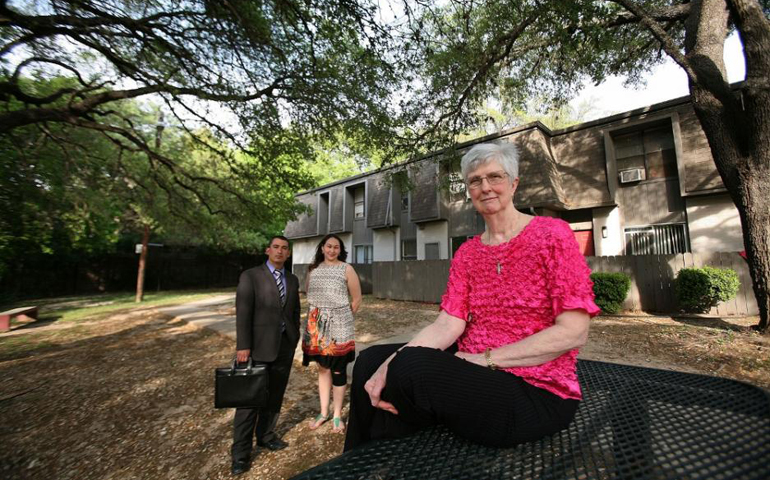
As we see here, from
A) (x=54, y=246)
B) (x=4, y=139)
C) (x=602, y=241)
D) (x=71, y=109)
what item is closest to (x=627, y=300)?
(x=602, y=241)

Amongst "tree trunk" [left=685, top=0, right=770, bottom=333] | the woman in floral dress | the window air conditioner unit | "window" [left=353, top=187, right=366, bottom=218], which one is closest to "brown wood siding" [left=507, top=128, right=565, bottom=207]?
the window air conditioner unit

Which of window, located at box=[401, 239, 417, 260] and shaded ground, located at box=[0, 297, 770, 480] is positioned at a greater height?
window, located at box=[401, 239, 417, 260]

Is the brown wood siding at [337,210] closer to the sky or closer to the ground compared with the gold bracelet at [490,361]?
closer to the sky

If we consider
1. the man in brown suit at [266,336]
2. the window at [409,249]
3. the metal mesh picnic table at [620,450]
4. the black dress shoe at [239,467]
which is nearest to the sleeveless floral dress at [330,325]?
the man in brown suit at [266,336]

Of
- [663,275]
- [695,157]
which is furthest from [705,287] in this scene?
[695,157]

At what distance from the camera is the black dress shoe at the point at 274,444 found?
3074 mm

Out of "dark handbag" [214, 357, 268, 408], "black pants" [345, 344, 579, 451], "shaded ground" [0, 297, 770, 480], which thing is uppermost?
"black pants" [345, 344, 579, 451]

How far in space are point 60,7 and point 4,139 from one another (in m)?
2.67

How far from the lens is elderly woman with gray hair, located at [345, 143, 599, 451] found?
113 cm

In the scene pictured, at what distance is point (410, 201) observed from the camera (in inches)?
651

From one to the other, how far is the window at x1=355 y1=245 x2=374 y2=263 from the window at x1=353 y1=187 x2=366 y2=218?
211 cm

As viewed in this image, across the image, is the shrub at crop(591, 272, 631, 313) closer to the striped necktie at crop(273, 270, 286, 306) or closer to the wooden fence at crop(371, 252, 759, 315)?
the wooden fence at crop(371, 252, 759, 315)

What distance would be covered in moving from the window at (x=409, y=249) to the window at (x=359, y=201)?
4.33 m

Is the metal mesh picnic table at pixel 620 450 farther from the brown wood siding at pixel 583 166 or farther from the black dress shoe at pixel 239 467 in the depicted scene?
the brown wood siding at pixel 583 166
